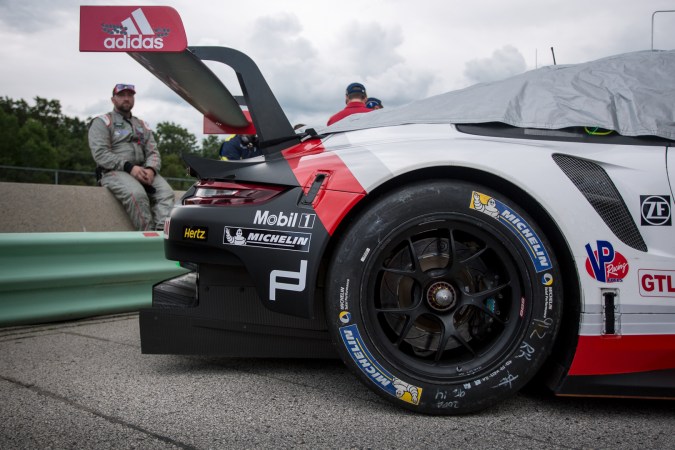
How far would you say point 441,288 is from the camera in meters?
2.35

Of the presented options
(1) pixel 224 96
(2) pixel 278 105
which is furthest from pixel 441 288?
(1) pixel 224 96

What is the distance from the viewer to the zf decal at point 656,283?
2293 millimetres

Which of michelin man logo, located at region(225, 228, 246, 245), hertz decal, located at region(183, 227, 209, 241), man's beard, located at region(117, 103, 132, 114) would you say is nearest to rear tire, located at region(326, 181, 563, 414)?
michelin man logo, located at region(225, 228, 246, 245)

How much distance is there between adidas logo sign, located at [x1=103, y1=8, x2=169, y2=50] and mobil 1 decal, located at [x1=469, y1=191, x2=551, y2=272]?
55.2 inches

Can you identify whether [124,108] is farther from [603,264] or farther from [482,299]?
[603,264]

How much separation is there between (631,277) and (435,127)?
3.26 ft

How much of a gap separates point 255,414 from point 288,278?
21.0 inches

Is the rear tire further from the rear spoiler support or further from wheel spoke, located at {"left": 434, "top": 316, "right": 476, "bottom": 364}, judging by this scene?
the rear spoiler support

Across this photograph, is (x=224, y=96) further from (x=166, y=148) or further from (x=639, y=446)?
(x=166, y=148)

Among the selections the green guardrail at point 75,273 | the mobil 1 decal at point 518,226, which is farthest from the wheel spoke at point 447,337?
Answer: the green guardrail at point 75,273

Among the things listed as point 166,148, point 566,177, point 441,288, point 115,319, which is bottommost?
point 115,319

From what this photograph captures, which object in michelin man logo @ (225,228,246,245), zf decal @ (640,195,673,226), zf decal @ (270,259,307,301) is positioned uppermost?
zf decal @ (640,195,673,226)

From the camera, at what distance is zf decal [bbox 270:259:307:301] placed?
7.54ft

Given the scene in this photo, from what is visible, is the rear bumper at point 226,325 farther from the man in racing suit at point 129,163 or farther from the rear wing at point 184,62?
the man in racing suit at point 129,163
